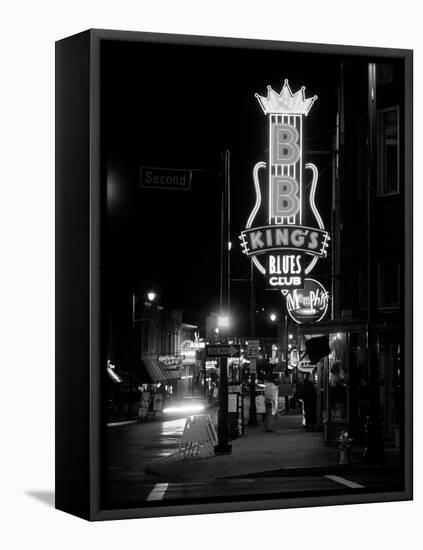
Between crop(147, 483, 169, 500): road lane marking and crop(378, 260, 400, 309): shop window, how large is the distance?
489 centimetres

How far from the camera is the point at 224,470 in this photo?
768 inches

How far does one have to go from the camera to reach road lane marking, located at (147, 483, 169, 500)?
18219 millimetres

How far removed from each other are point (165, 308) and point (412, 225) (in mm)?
3972

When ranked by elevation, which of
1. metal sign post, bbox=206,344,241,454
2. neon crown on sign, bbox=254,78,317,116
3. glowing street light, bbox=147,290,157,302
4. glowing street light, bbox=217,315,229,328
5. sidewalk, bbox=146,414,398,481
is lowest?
sidewalk, bbox=146,414,398,481

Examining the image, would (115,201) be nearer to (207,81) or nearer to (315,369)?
(207,81)

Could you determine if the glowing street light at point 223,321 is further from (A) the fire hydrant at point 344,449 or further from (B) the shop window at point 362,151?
(B) the shop window at point 362,151

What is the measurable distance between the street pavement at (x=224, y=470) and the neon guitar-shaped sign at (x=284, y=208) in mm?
2568

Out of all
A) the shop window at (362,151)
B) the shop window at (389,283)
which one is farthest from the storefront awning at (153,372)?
the shop window at (362,151)

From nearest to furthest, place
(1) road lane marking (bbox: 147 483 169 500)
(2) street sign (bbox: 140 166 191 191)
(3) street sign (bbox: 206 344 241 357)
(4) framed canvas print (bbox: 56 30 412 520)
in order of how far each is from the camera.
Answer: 1. (4) framed canvas print (bbox: 56 30 412 520)
2. (1) road lane marking (bbox: 147 483 169 500)
3. (2) street sign (bbox: 140 166 191 191)
4. (3) street sign (bbox: 206 344 241 357)

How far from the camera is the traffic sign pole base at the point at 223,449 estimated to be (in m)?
19.8

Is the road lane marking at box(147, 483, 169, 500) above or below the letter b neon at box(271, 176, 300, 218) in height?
below

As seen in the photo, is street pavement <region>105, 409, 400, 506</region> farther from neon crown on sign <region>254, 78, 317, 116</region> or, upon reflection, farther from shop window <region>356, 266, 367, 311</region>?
neon crown on sign <region>254, 78, 317, 116</region>

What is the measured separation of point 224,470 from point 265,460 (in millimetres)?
637

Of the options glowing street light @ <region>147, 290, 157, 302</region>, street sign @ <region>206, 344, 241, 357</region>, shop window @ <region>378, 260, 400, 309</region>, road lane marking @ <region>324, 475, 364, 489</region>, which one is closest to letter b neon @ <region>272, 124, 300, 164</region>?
shop window @ <region>378, 260, 400, 309</region>
